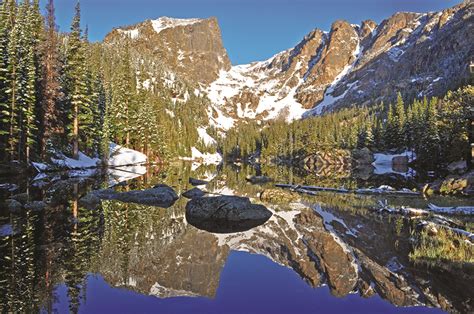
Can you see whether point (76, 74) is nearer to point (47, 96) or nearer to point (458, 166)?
point (47, 96)

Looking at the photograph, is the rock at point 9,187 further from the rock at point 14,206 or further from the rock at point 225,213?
the rock at point 225,213

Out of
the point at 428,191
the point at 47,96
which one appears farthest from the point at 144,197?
the point at 428,191

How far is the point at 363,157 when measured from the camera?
9719 centimetres

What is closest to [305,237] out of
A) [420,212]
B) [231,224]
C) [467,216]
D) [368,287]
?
[231,224]

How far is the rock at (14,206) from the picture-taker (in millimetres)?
16013

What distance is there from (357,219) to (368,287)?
966cm

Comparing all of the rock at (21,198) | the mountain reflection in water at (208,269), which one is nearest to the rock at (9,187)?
the rock at (21,198)

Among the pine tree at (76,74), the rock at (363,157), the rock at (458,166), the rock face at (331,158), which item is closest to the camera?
the pine tree at (76,74)

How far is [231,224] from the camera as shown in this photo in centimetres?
1655

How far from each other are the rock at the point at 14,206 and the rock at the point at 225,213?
26.0ft

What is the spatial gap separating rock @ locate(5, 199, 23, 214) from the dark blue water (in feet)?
30.9

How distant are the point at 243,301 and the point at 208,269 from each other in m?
2.60

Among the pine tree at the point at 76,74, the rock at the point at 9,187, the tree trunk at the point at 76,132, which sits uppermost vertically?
the pine tree at the point at 76,74

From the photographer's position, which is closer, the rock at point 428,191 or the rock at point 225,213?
the rock at point 225,213
